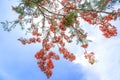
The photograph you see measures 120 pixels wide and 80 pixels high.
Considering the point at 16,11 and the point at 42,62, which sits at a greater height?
the point at 16,11

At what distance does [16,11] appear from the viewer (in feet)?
64.8

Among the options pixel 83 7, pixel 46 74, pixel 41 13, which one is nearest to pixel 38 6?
pixel 41 13

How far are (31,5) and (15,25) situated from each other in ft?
5.19

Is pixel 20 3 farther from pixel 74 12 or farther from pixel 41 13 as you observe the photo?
pixel 74 12

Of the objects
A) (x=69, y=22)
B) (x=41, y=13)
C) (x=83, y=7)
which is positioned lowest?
(x=69, y=22)

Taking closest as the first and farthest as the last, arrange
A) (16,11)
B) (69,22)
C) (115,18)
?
(69,22), (115,18), (16,11)

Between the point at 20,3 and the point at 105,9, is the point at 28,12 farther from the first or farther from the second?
the point at 105,9

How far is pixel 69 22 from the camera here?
1734 cm

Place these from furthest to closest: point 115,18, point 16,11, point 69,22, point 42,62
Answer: point 42,62
point 16,11
point 115,18
point 69,22

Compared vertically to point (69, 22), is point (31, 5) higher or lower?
higher

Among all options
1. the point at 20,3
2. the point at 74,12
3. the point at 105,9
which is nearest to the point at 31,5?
the point at 20,3

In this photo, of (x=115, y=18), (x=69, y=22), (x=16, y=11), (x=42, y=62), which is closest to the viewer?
(x=69, y=22)

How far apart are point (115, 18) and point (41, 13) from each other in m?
4.22

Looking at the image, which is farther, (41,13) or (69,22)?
(41,13)
